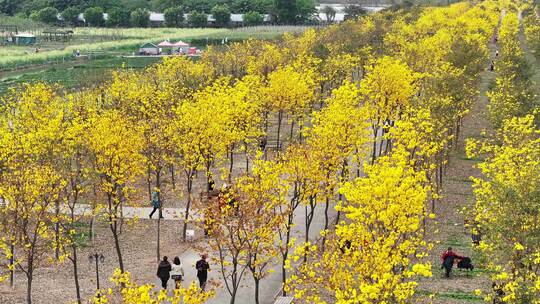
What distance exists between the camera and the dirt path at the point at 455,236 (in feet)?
80.1

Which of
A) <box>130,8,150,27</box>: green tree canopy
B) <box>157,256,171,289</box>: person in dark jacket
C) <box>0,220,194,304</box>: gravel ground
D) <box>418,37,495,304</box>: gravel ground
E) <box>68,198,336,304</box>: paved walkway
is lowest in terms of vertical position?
<box>0,220,194,304</box>: gravel ground

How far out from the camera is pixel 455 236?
31031mm

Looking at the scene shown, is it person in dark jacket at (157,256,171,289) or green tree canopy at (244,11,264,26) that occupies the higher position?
green tree canopy at (244,11,264,26)

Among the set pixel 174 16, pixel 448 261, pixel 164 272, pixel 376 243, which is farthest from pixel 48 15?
pixel 376 243

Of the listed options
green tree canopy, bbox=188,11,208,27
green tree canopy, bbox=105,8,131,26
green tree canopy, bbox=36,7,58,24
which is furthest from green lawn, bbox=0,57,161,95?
green tree canopy, bbox=36,7,58,24

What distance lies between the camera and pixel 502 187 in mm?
19812

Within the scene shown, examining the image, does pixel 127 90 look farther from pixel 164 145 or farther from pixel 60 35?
pixel 60 35

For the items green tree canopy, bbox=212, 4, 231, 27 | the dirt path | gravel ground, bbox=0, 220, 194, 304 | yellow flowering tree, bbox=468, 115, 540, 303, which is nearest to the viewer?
yellow flowering tree, bbox=468, 115, 540, 303

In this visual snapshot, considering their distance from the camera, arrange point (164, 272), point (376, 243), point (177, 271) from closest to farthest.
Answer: point (376, 243)
point (177, 271)
point (164, 272)

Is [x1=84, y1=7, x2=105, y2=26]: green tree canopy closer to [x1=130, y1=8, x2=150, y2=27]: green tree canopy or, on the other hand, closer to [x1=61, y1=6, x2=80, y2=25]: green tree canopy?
[x1=61, y1=6, x2=80, y2=25]: green tree canopy

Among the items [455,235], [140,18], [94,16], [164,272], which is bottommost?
[455,235]

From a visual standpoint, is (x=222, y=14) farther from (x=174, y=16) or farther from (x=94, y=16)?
(x=94, y=16)

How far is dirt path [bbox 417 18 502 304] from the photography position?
80.1 feet

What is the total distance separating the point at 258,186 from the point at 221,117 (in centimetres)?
928
